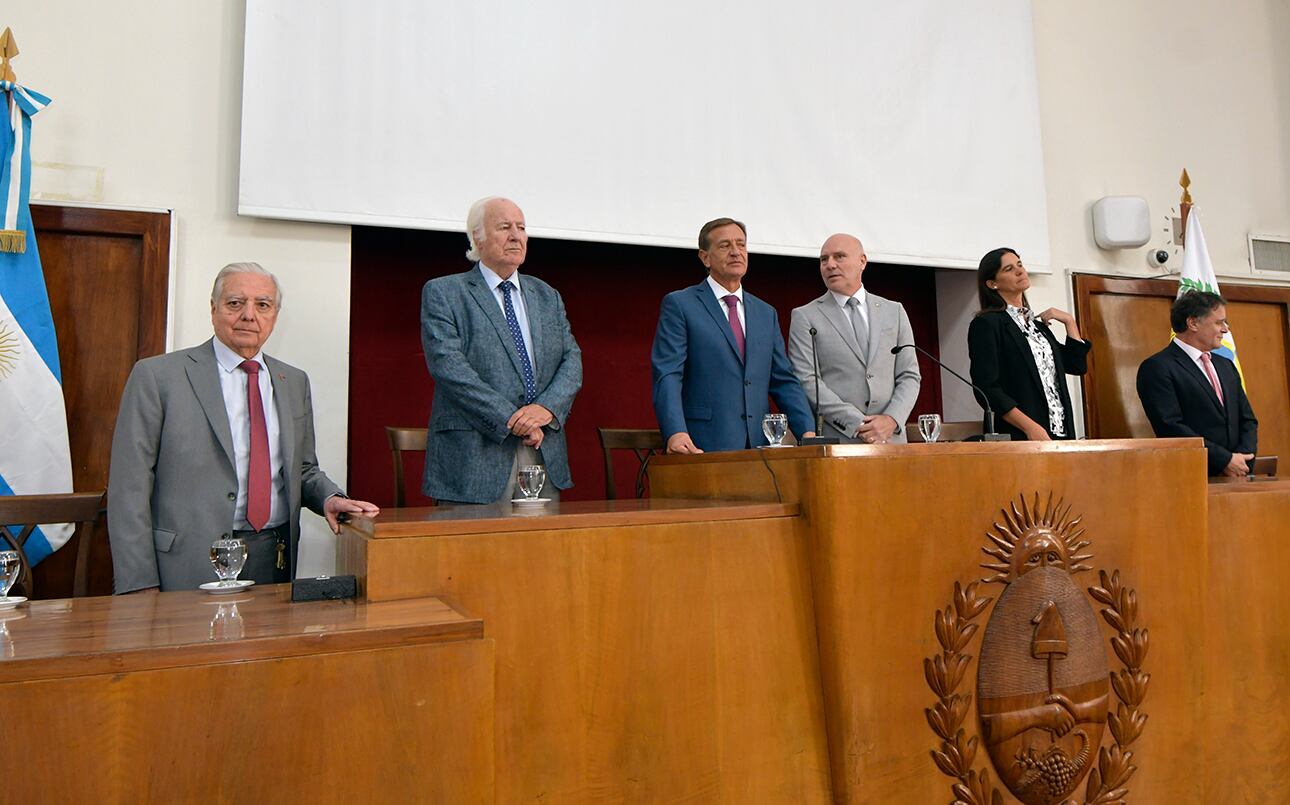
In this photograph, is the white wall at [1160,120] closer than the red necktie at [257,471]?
No

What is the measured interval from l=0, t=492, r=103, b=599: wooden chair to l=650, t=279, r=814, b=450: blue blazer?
141cm

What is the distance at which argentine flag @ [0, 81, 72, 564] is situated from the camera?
112 inches

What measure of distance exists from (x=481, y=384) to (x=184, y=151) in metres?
1.70

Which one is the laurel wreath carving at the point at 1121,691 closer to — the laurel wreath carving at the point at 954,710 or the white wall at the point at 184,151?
the laurel wreath carving at the point at 954,710

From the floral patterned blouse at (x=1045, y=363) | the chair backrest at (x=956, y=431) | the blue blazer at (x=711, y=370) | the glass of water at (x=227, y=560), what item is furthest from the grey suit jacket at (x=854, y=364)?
the glass of water at (x=227, y=560)

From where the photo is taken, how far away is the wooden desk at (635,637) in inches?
57.6

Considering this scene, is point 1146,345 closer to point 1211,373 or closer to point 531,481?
point 1211,373

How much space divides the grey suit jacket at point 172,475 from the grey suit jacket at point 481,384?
0.42 metres

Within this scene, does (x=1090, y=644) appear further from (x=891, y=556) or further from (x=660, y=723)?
(x=660, y=723)

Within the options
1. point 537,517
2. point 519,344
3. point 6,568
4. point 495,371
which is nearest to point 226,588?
point 6,568

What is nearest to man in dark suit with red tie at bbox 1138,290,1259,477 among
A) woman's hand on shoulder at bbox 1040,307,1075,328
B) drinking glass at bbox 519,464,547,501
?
woman's hand on shoulder at bbox 1040,307,1075,328

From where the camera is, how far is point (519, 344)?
2.60m

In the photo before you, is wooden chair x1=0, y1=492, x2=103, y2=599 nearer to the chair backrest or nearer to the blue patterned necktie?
the blue patterned necktie

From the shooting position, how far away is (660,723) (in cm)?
155
